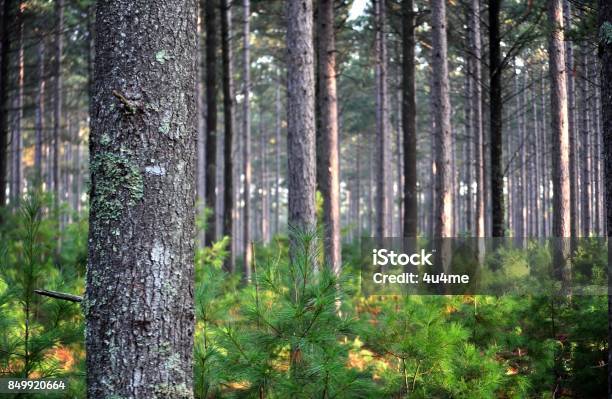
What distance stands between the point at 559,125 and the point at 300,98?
5.51 metres

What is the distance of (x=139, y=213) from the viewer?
8.08ft

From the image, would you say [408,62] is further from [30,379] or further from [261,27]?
[30,379]

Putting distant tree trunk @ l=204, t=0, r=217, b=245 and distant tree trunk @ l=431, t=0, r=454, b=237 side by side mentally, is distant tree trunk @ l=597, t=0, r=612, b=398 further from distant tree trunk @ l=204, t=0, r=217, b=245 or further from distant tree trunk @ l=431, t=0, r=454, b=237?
distant tree trunk @ l=204, t=0, r=217, b=245

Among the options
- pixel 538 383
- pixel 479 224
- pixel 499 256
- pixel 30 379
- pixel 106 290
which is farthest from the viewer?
pixel 479 224

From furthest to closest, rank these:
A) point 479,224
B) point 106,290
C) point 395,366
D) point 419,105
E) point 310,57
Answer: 1. point 419,105
2. point 479,224
3. point 310,57
4. point 395,366
5. point 106,290

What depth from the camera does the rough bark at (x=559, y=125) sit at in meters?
10.0

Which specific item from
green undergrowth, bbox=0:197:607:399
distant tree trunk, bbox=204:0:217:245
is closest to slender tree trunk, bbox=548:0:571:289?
green undergrowth, bbox=0:197:607:399

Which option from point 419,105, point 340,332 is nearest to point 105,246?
point 340,332

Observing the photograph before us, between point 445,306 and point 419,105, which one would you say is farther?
point 419,105

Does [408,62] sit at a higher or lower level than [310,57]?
higher

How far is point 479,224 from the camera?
51.8 feet

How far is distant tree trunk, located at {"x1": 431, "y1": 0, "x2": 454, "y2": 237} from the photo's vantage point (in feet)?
32.7

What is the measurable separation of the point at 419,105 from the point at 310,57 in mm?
28721

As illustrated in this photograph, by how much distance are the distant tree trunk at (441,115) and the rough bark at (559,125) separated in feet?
6.44
